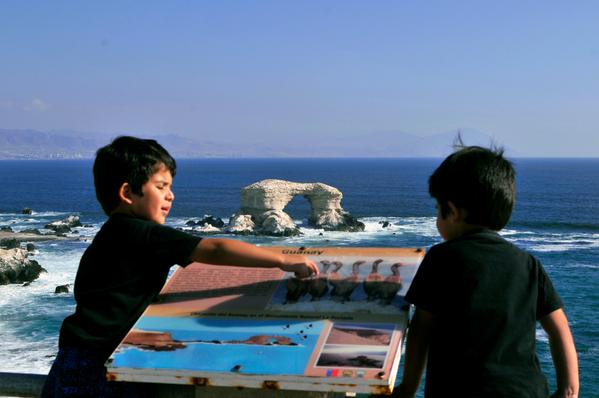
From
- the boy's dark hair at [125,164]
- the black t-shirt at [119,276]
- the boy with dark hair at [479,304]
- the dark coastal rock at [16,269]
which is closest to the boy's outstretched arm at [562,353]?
the boy with dark hair at [479,304]

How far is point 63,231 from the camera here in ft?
183

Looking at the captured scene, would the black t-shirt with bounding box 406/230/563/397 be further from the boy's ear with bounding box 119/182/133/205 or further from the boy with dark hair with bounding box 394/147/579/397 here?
the boy's ear with bounding box 119/182/133/205

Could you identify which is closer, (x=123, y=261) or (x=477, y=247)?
(x=477, y=247)

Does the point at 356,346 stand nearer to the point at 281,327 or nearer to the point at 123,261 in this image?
the point at 281,327

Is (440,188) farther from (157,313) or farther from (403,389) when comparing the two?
(157,313)

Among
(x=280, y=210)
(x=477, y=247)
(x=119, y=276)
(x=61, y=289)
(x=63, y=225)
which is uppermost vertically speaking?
(x=477, y=247)

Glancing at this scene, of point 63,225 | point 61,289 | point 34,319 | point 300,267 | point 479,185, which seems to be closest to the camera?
point 479,185

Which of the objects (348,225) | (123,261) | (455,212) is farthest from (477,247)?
(348,225)

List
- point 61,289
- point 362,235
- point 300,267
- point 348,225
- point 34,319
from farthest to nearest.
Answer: point 348,225
point 362,235
point 61,289
point 34,319
point 300,267

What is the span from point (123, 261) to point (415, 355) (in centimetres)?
128

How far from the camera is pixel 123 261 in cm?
282

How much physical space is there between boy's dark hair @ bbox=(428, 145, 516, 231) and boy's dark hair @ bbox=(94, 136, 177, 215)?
1.22m

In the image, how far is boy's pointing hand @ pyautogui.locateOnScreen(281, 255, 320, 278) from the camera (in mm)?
2848

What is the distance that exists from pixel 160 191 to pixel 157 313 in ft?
1.81
